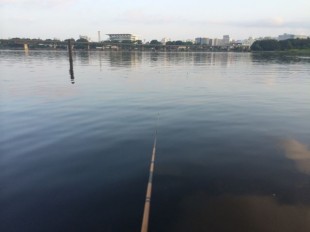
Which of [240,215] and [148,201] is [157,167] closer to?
[148,201]

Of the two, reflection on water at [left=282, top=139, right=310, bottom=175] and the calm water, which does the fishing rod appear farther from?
reflection on water at [left=282, top=139, right=310, bottom=175]

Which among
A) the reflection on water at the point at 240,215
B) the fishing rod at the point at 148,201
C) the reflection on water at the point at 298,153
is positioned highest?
the fishing rod at the point at 148,201

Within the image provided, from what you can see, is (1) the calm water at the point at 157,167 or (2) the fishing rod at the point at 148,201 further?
(1) the calm water at the point at 157,167

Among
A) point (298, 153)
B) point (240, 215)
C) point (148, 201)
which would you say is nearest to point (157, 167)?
point (148, 201)

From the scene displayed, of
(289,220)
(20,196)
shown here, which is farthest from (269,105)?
(20,196)

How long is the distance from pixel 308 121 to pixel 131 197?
1502 centimetres

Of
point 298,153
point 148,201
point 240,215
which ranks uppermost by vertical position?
point 148,201

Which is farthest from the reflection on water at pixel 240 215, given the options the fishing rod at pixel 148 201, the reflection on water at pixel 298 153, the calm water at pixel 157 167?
the reflection on water at pixel 298 153

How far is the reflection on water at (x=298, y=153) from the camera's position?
37.6 feet

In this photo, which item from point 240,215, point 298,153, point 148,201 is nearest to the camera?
point 148,201

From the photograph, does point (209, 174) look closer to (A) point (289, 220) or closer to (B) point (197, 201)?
(B) point (197, 201)

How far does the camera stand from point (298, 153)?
507 inches

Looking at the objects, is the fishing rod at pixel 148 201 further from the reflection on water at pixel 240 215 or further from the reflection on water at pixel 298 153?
the reflection on water at pixel 298 153

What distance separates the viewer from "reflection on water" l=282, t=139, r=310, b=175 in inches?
451
